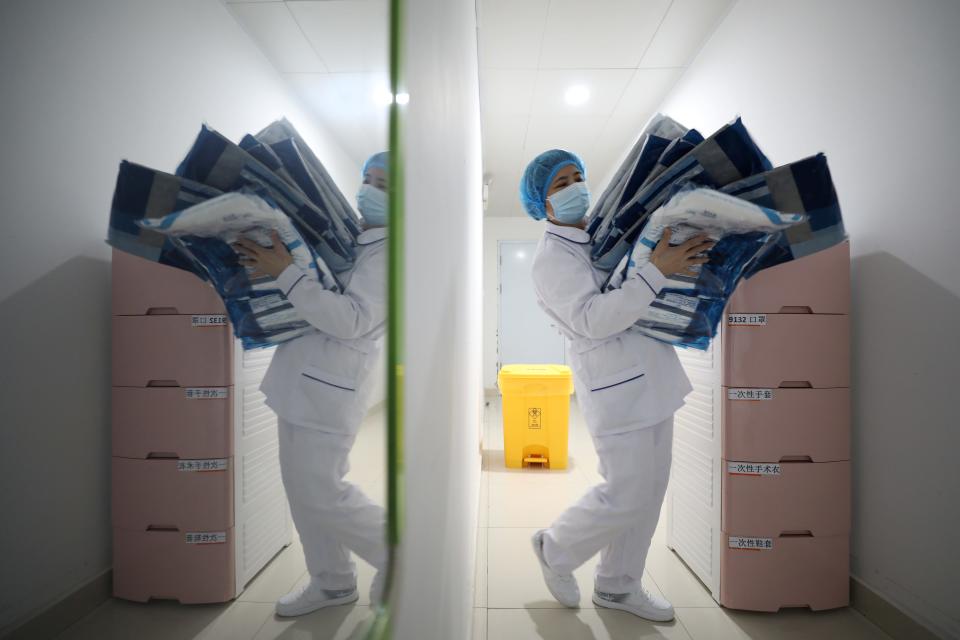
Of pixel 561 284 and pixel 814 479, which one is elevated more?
pixel 561 284

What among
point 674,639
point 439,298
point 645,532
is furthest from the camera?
point 645,532

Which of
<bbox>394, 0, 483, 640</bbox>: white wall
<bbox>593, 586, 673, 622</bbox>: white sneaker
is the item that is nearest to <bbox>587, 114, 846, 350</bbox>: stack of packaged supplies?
<bbox>394, 0, 483, 640</bbox>: white wall

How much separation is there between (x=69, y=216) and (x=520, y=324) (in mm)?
6171

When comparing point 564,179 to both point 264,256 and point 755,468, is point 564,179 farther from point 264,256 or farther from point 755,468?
point 264,256

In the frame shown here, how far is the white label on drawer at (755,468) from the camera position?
1615mm

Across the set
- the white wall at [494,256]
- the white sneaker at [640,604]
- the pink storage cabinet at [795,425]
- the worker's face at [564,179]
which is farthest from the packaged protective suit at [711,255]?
the white wall at [494,256]

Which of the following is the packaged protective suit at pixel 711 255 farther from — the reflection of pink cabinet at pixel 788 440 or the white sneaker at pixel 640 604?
the white sneaker at pixel 640 604

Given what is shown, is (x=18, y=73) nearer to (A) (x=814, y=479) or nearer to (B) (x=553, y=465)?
(A) (x=814, y=479)

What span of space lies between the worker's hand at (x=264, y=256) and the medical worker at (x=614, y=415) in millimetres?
1450

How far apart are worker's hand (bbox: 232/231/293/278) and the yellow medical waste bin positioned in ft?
9.19

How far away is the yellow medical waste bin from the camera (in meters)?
2.96

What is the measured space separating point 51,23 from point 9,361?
9 cm

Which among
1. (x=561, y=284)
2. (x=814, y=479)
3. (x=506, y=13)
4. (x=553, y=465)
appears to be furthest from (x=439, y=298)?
(x=553, y=465)

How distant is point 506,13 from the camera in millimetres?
2342
